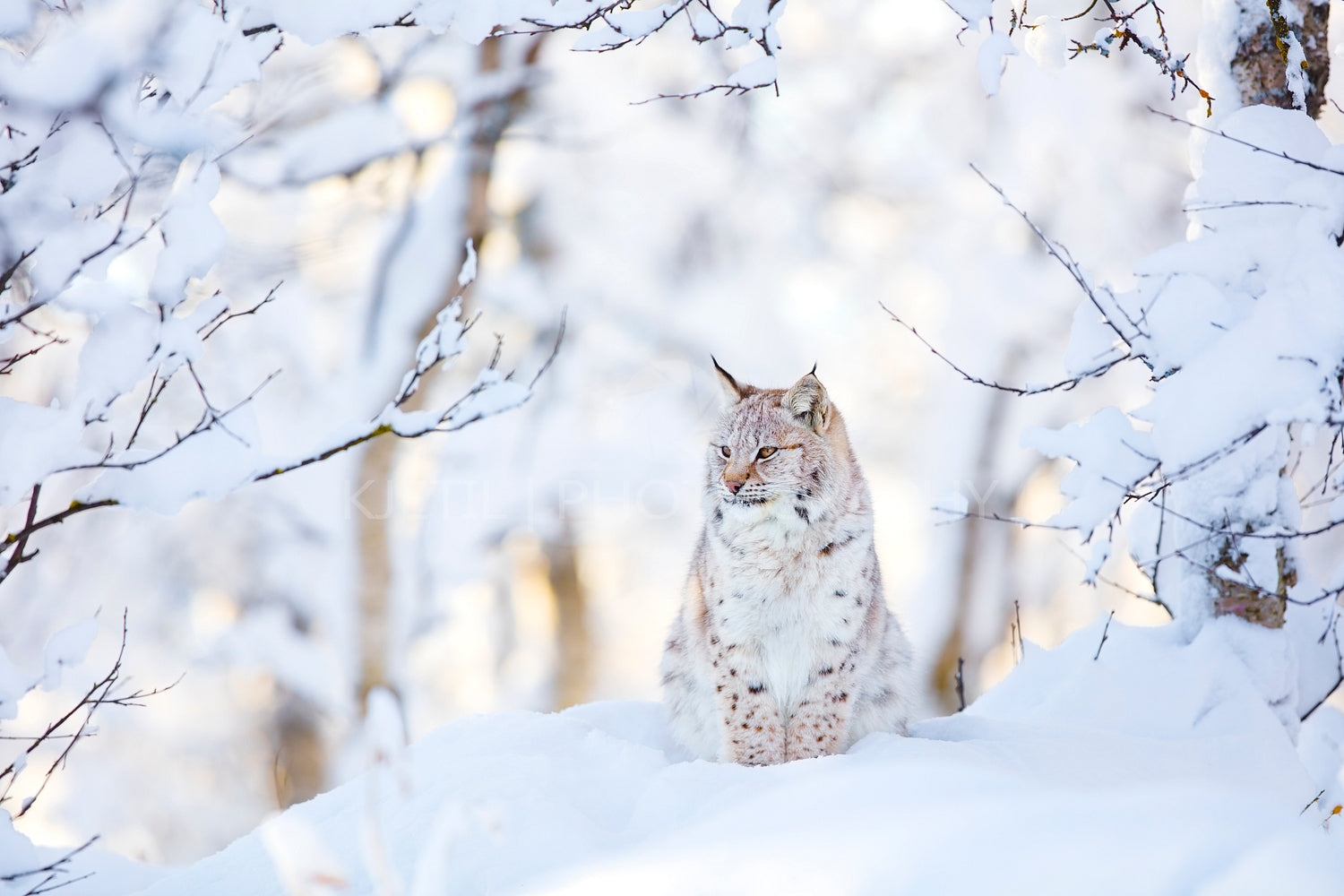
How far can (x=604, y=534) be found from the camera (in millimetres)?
13117

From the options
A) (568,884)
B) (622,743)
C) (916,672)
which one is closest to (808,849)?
(568,884)

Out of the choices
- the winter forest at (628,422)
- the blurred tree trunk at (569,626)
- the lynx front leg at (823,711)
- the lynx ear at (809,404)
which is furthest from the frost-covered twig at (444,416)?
the blurred tree trunk at (569,626)

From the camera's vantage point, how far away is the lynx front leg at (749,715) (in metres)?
3.73

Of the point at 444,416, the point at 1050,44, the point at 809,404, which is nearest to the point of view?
the point at 444,416

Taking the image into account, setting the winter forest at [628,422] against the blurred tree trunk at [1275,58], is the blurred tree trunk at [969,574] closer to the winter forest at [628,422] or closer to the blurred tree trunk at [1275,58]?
the winter forest at [628,422]

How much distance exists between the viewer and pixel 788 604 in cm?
371

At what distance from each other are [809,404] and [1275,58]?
2.35 m

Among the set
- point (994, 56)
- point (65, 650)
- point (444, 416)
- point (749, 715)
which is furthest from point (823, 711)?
point (65, 650)

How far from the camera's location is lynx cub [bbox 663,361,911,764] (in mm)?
3697

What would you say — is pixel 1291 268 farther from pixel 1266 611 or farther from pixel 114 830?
pixel 114 830

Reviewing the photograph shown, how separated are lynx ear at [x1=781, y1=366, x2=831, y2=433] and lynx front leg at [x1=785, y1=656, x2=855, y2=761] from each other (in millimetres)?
973

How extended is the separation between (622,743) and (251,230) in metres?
8.29

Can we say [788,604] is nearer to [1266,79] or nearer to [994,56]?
[994,56]

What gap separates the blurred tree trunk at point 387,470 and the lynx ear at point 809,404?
6352 mm
